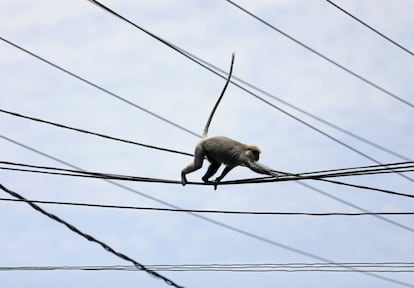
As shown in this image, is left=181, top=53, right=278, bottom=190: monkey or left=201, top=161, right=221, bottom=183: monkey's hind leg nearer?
left=181, top=53, right=278, bottom=190: monkey

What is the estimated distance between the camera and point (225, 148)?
10922 millimetres

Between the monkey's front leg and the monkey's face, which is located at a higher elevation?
the monkey's face

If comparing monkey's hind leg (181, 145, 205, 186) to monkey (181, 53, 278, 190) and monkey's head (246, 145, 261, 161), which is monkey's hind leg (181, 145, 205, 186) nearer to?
monkey (181, 53, 278, 190)

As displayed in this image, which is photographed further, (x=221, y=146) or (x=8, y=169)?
(x=221, y=146)

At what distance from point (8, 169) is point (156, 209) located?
1.80 meters

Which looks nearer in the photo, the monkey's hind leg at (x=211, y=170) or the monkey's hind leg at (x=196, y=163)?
the monkey's hind leg at (x=196, y=163)

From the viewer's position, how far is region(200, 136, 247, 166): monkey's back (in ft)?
35.8

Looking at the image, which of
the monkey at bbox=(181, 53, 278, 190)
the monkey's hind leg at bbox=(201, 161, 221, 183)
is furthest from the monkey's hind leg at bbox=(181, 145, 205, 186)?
the monkey's hind leg at bbox=(201, 161, 221, 183)

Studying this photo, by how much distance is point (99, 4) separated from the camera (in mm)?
10141

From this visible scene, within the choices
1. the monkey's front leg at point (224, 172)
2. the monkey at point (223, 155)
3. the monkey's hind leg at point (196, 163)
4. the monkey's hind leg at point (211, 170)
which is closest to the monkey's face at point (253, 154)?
the monkey at point (223, 155)

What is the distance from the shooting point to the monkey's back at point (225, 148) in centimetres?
1090

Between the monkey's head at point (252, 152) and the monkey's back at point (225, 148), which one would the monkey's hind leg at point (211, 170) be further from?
the monkey's head at point (252, 152)

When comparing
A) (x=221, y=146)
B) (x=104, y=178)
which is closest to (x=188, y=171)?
(x=221, y=146)

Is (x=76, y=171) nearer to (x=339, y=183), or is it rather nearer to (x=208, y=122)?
(x=208, y=122)
